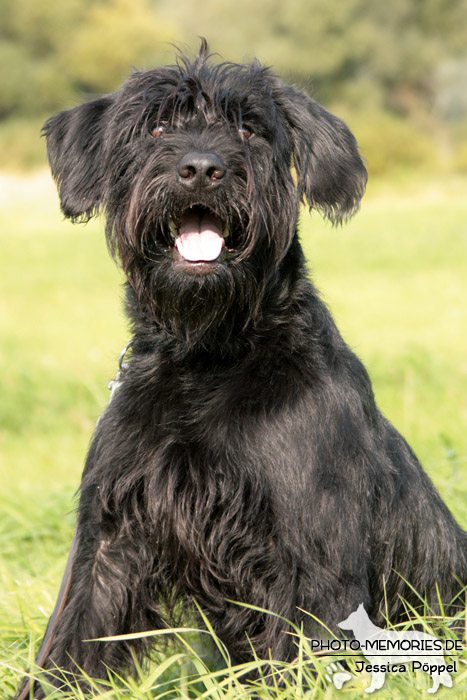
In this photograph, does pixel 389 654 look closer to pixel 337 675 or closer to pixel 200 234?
pixel 337 675

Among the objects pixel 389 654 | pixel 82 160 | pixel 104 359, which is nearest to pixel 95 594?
pixel 389 654

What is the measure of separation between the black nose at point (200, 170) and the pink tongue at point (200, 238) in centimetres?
22

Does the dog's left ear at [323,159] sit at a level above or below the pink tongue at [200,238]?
above

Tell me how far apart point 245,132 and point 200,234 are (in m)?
0.44

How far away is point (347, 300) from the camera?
16.1 metres

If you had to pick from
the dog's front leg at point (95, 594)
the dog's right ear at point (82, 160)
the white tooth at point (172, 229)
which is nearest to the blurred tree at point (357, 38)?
the dog's right ear at point (82, 160)

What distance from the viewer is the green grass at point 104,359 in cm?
407

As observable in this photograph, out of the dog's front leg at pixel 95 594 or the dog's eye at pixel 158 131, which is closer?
the dog's front leg at pixel 95 594

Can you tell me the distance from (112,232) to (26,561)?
8.56ft

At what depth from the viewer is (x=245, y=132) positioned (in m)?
3.46

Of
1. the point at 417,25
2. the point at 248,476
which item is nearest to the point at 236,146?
the point at 248,476

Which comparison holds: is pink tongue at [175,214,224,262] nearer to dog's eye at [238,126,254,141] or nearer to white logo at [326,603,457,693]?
dog's eye at [238,126,254,141]

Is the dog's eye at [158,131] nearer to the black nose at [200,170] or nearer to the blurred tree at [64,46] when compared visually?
the black nose at [200,170]

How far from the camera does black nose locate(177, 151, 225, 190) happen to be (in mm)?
3115
